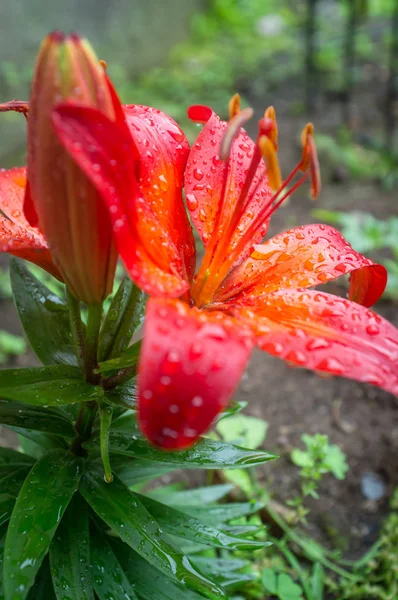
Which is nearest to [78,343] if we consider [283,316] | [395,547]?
[283,316]

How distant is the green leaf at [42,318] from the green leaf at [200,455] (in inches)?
5.4

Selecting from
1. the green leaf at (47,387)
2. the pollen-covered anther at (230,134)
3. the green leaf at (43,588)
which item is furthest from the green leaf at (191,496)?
the pollen-covered anther at (230,134)

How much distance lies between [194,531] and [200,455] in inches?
5.4

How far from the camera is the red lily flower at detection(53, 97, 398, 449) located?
0.48 metres

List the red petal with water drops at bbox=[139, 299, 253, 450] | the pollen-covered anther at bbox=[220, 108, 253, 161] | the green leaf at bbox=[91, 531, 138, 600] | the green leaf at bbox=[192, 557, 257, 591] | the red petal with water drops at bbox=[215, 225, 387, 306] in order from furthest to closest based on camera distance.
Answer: the green leaf at bbox=[192, 557, 257, 591], the green leaf at bbox=[91, 531, 138, 600], the red petal with water drops at bbox=[215, 225, 387, 306], the pollen-covered anther at bbox=[220, 108, 253, 161], the red petal with water drops at bbox=[139, 299, 253, 450]

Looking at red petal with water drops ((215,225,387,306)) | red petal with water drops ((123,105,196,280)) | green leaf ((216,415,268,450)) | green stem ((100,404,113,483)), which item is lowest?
green leaf ((216,415,268,450))

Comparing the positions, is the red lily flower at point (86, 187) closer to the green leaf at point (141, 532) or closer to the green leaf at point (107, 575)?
the green leaf at point (141, 532)

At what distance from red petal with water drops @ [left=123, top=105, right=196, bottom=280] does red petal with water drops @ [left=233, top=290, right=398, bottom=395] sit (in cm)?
11

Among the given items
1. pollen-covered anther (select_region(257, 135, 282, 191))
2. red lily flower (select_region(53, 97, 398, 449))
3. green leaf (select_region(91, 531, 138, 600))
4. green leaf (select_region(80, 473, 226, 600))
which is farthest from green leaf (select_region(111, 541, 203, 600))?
pollen-covered anther (select_region(257, 135, 282, 191))

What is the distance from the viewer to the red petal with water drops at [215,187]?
2.41 feet

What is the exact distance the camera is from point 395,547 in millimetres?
1391

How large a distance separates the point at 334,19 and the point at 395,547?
25.6 ft

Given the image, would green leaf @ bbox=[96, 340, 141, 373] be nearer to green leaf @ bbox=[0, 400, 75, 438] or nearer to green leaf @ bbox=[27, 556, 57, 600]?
green leaf @ bbox=[0, 400, 75, 438]

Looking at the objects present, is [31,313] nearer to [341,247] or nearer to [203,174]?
[203,174]
